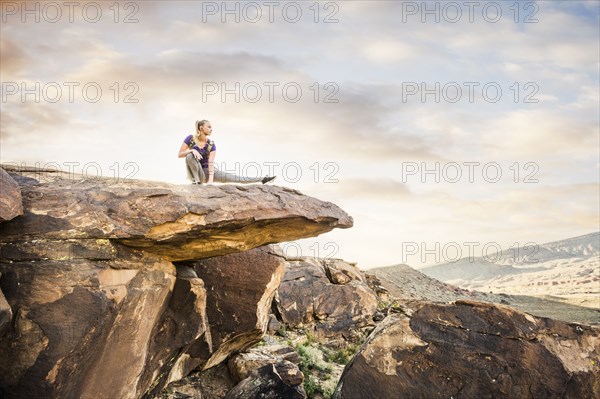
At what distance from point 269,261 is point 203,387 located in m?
3.41

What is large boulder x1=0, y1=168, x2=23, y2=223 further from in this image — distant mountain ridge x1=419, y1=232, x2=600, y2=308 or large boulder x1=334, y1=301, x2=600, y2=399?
distant mountain ridge x1=419, y1=232, x2=600, y2=308

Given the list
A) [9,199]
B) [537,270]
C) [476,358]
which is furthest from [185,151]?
[537,270]

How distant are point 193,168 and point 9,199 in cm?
437

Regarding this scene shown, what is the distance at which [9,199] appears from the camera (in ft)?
28.4

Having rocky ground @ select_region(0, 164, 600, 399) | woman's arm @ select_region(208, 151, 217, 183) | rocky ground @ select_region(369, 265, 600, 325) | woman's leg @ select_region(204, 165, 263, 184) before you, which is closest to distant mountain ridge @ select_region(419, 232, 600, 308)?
rocky ground @ select_region(369, 265, 600, 325)

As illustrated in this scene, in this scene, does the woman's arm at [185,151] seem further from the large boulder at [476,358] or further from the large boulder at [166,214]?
the large boulder at [476,358]

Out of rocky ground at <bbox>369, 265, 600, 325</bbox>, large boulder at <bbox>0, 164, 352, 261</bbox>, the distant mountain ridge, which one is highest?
large boulder at <bbox>0, 164, 352, 261</bbox>

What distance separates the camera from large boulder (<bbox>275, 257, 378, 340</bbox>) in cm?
1895

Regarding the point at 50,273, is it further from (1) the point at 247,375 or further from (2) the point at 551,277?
(2) the point at 551,277

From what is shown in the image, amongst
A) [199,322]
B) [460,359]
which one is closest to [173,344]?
[199,322]

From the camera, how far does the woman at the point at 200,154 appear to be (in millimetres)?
12242

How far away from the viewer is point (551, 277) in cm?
6912

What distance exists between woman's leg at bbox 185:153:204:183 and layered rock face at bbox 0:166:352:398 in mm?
1650

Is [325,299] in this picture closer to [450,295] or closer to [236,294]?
[236,294]
